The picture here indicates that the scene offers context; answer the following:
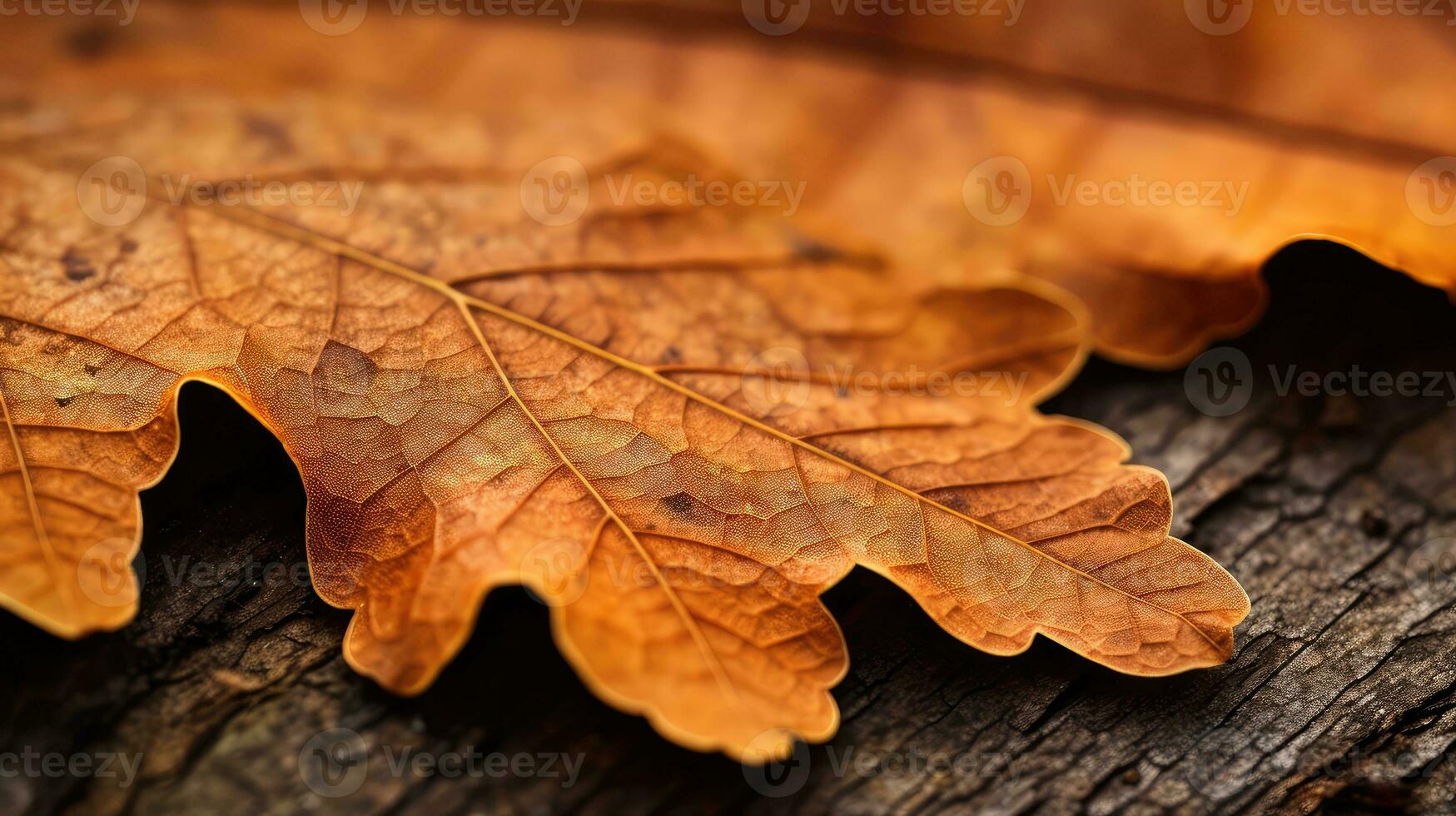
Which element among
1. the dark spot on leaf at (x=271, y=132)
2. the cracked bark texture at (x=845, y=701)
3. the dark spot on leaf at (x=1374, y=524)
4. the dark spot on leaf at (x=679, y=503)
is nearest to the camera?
the cracked bark texture at (x=845, y=701)

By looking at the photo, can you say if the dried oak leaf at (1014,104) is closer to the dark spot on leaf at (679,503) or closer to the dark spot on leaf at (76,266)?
the dark spot on leaf at (76,266)

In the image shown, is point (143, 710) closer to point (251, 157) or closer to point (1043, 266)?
point (251, 157)

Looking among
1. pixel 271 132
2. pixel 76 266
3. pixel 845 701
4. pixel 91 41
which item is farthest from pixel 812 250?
pixel 91 41

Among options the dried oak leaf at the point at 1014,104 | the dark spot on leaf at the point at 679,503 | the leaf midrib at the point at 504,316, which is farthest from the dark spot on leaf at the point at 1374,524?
the dark spot on leaf at the point at 679,503

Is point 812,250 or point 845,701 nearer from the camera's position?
point 845,701

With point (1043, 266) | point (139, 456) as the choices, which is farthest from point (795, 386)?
point (139, 456)

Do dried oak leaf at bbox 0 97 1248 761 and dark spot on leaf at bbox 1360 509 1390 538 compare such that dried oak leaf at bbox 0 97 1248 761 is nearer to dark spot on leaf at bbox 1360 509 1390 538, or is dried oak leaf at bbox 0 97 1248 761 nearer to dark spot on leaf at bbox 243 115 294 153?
dark spot on leaf at bbox 243 115 294 153

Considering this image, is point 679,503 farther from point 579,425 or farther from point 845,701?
point 845,701
